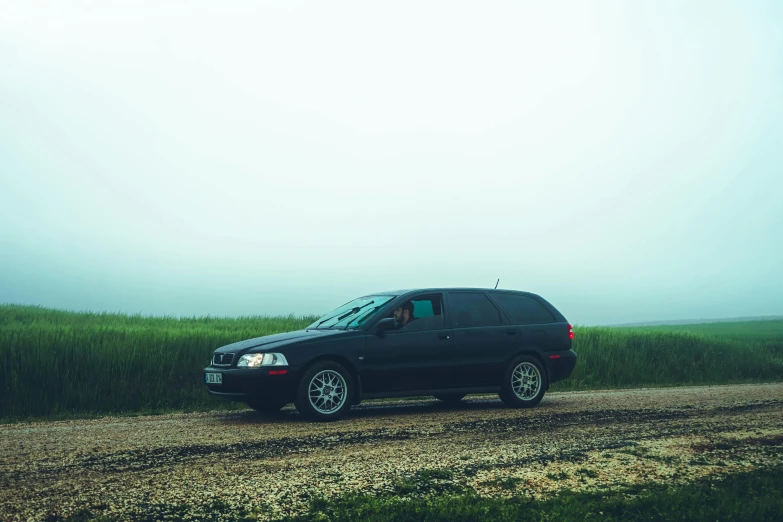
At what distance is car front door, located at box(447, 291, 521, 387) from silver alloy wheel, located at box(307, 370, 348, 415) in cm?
193

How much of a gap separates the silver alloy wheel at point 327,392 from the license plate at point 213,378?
1259mm

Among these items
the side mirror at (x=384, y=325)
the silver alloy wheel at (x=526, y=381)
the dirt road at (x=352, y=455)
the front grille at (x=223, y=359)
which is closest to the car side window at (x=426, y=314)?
the side mirror at (x=384, y=325)

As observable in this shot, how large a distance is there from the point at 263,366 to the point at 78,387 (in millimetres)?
5641

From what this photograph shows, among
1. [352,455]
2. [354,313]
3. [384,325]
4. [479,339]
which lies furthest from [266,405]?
[352,455]

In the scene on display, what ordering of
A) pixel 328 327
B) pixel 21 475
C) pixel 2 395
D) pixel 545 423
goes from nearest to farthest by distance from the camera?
pixel 21 475, pixel 545 423, pixel 328 327, pixel 2 395

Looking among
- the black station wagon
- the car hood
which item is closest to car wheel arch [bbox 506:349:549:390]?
the black station wagon

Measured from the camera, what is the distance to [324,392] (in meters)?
9.54

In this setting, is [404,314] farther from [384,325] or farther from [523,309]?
[523,309]

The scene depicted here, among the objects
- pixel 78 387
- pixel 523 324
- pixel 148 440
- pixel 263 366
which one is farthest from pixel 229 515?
pixel 78 387

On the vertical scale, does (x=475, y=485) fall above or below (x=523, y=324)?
below

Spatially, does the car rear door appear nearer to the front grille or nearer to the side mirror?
the side mirror

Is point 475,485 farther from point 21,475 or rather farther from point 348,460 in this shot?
point 21,475

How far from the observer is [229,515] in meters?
5.00

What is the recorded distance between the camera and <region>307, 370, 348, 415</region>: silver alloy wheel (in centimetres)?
948
